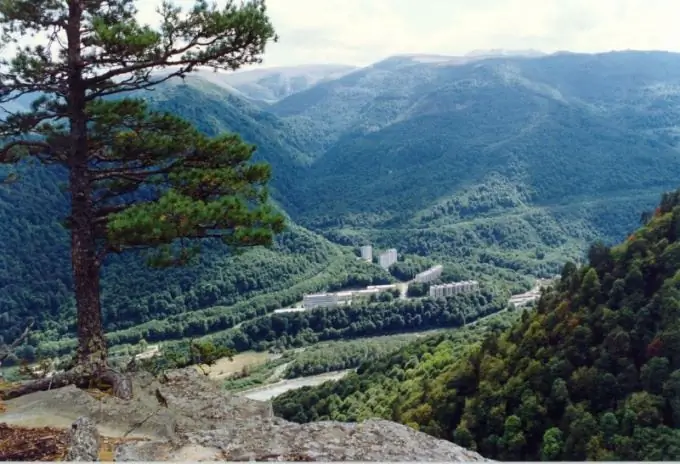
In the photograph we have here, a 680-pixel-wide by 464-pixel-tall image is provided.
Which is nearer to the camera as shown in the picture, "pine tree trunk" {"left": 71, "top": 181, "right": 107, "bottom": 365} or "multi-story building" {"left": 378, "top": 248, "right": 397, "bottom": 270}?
"pine tree trunk" {"left": 71, "top": 181, "right": 107, "bottom": 365}

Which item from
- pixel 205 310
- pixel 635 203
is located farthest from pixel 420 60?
pixel 205 310

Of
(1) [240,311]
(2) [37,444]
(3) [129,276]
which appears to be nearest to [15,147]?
(2) [37,444]

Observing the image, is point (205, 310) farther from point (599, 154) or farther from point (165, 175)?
point (599, 154)

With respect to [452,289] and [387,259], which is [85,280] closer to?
[452,289]

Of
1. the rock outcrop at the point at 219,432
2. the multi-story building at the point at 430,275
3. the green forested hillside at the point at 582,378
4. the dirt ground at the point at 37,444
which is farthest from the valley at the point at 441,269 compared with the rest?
the dirt ground at the point at 37,444

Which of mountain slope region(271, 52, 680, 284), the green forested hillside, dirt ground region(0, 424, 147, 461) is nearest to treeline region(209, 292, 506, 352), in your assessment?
mountain slope region(271, 52, 680, 284)

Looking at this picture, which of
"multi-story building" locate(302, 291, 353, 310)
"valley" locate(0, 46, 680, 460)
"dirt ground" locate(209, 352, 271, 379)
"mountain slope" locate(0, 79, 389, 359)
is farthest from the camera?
"multi-story building" locate(302, 291, 353, 310)

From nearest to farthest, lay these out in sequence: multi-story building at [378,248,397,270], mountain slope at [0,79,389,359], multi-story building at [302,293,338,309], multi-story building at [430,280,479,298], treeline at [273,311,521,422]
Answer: treeline at [273,311,521,422] → mountain slope at [0,79,389,359] → multi-story building at [302,293,338,309] → multi-story building at [430,280,479,298] → multi-story building at [378,248,397,270]

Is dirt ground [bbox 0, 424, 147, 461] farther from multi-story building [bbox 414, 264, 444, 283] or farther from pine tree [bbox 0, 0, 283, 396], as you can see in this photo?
multi-story building [bbox 414, 264, 444, 283]
